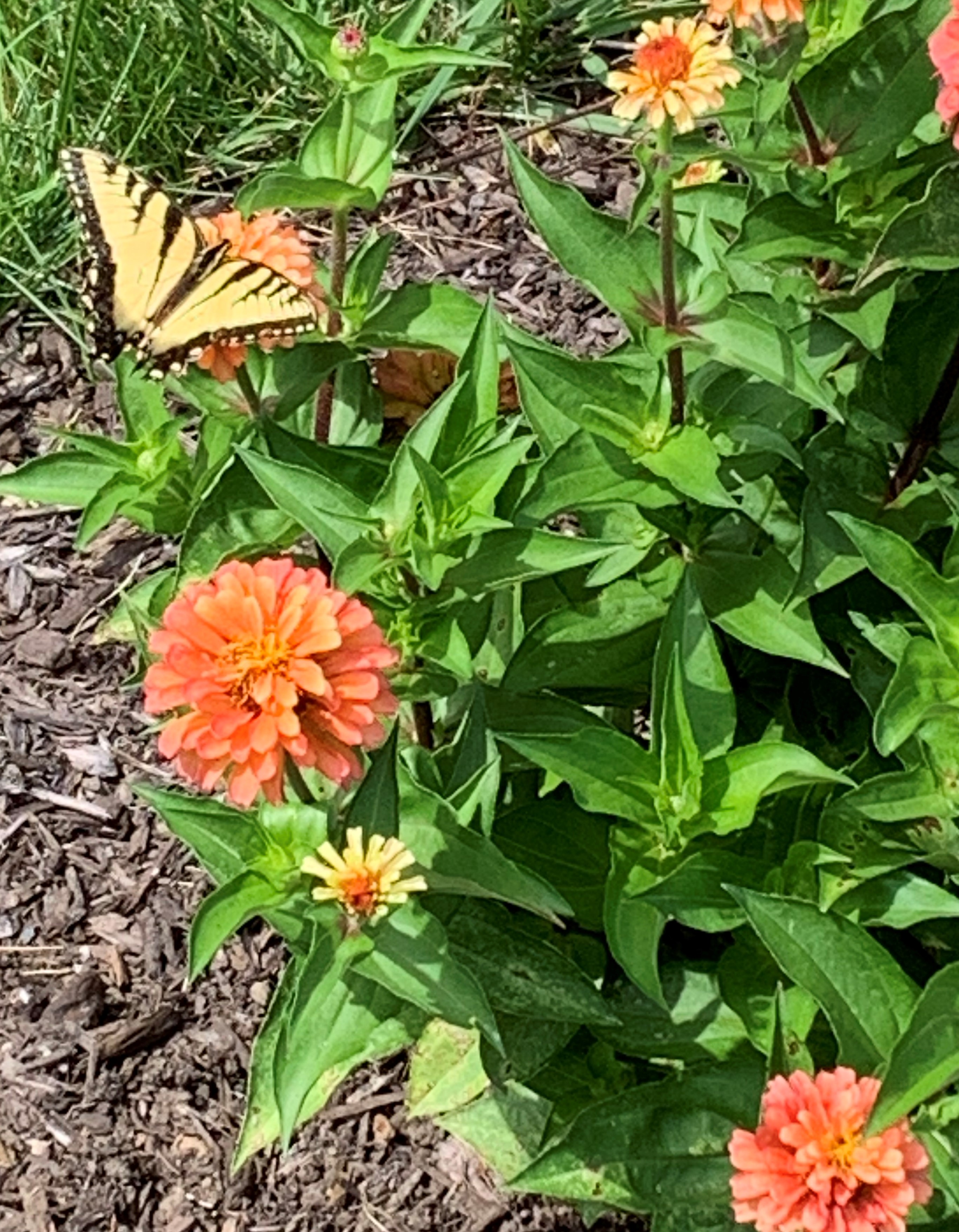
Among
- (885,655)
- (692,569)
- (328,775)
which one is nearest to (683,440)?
(692,569)

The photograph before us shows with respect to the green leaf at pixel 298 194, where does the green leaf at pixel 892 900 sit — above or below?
below

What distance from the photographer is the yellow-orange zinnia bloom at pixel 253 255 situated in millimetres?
2080

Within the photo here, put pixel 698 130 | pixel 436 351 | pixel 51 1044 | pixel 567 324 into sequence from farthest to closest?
pixel 567 324 → pixel 51 1044 → pixel 698 130 → pixel 436 351

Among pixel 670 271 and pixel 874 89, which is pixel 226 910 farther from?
pixel 874 89

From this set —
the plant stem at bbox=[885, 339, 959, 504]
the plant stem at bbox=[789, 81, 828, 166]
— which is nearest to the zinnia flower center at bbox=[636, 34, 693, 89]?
the plant stem at bbox=[789, 81, 828, 166]

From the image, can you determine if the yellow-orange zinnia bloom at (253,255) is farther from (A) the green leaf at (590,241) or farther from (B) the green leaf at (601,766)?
(B) the green leaf at (601,766)

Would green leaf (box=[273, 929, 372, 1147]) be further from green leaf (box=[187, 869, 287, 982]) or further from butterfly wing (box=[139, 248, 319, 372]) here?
butterfly wing (box=[139, 248, 319, 372])

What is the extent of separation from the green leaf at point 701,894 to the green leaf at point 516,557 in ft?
1.24

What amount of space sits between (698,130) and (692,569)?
0.79 m

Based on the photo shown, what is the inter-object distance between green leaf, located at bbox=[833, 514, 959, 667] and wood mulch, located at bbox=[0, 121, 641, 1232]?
49.2 inches

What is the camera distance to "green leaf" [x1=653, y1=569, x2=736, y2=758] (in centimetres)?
189

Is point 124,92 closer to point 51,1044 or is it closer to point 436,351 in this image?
point 436,351

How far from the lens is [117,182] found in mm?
2207

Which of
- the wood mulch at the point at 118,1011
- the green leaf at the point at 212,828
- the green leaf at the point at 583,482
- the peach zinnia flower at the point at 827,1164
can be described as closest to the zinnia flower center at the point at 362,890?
the green leaf at the point at 212,828
